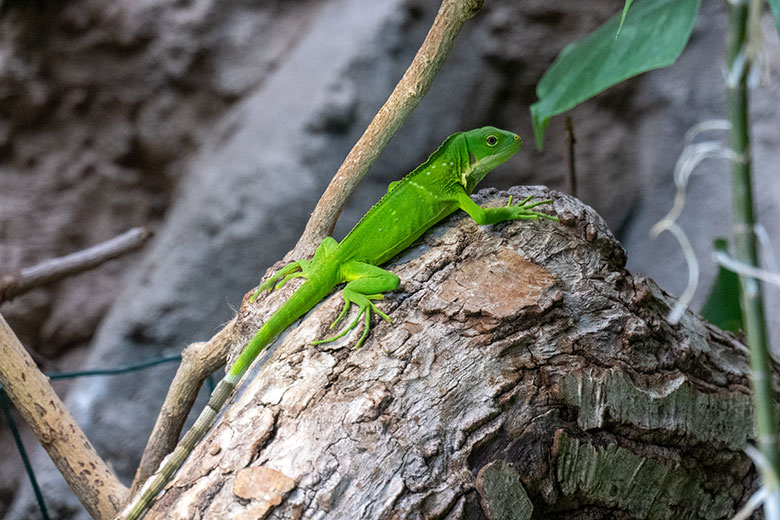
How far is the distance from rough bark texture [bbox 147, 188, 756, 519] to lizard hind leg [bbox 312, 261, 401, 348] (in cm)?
4

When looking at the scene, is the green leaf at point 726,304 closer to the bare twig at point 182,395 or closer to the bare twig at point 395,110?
the bare twig at point 395,110

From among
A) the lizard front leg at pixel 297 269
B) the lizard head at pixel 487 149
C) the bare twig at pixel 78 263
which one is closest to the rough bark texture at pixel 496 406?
the lizard front leg at pixel 297 269

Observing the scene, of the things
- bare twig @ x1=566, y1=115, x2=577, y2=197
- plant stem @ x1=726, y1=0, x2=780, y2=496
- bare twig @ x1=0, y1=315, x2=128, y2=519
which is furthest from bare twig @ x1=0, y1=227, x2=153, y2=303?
plant stem @ x1=726, y1=0, x2=780, y2=496

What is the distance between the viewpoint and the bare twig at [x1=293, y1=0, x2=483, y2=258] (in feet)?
7.26

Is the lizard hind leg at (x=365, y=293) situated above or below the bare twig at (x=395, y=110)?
below

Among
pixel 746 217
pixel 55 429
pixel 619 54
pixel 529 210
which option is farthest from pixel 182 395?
pixel 746 217

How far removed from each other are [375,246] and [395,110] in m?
0.54

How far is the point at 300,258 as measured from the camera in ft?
8.23

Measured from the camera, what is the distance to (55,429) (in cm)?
206

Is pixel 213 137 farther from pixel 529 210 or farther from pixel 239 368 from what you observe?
pixel 529 210

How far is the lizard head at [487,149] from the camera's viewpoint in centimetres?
244

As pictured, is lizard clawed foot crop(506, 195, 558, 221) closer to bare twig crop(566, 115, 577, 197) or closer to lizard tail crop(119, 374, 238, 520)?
bare twig crop(566, 115, 577, 197)

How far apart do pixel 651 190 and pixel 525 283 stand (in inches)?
158

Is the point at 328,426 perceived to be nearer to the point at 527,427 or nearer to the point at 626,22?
the point at 527,427
